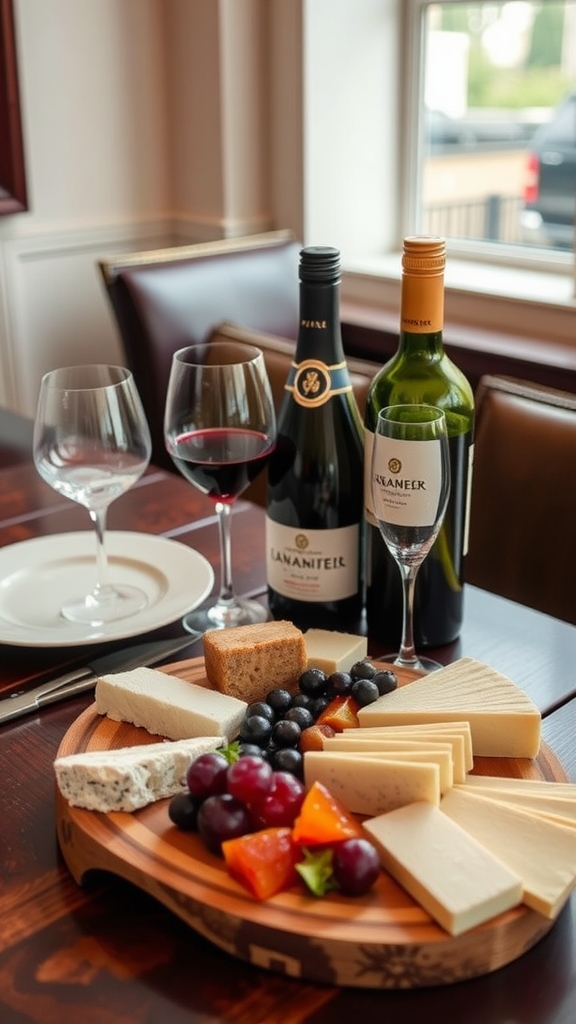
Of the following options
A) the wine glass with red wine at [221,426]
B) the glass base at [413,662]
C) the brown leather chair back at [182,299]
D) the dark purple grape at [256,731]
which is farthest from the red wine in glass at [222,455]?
the brown leather chair back at [182,299]

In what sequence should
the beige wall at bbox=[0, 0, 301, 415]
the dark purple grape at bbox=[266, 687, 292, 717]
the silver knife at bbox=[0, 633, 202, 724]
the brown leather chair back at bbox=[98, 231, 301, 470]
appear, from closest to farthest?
the dark purple grape at bbox=[266, 687, 292, 717]
the silver knife at bbox=[0, 633, 202, 724]
the brown leather chair back at bbox=[98, 231, 301, 470]
the beige wall at bbox=[0, 0, 301, 415]

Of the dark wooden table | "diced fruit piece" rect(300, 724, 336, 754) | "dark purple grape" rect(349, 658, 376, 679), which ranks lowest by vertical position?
the dark wooden table

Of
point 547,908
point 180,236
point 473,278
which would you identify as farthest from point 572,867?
point 180,236

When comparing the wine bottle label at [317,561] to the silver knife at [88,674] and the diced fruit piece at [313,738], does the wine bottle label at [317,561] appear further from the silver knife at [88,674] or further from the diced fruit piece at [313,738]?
the diced fruit piece at [313,738]

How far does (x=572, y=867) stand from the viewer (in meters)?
0.63

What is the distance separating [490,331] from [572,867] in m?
2.14

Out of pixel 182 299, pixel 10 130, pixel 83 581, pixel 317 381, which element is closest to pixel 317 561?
pixel 317 381

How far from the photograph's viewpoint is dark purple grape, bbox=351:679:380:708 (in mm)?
812

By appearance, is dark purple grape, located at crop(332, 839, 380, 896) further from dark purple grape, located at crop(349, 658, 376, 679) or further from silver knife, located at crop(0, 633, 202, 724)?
silver knife, located at crop(0, 633, 202, 724)

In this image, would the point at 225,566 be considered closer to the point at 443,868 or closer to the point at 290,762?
the point at 290,762

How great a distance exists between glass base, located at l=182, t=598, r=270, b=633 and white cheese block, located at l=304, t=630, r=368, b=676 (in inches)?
5.2

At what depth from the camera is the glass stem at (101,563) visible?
1071mm

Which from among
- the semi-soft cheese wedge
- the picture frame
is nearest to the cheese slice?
the semi-soft cheese wedge

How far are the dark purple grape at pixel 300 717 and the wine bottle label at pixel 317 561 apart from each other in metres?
0.23
